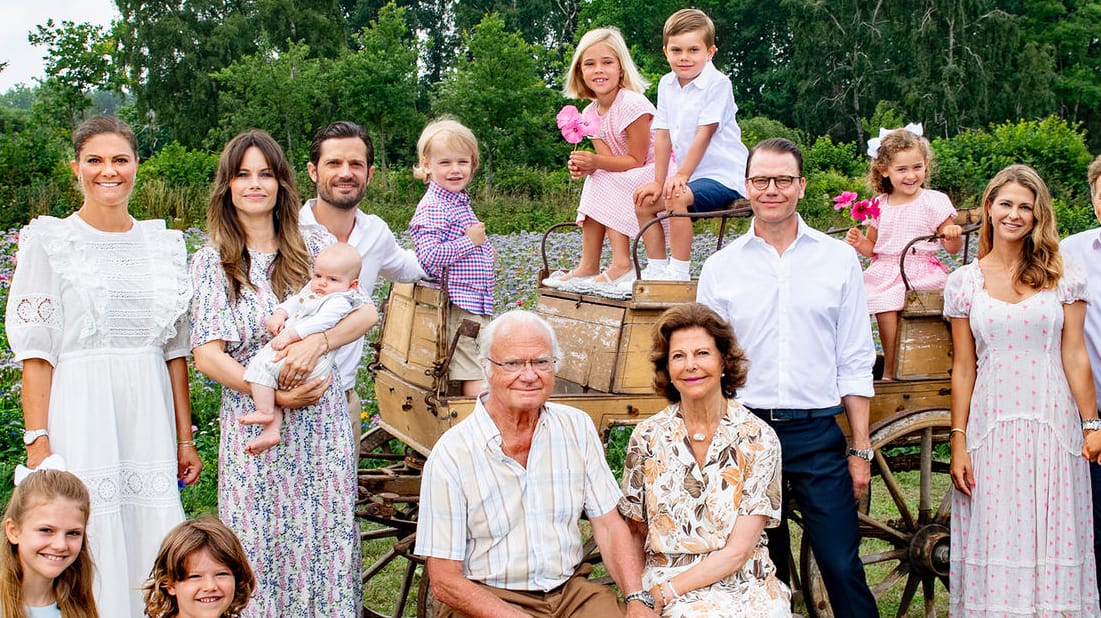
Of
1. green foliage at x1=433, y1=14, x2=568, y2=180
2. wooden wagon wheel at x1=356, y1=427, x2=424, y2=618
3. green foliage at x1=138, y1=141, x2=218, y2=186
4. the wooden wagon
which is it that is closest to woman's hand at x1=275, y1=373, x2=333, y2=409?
wooden wagon wheel at x1=356, y1=427, x2=424, y2=618

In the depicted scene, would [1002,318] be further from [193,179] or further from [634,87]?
[193,179]

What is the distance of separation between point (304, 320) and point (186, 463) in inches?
25.9

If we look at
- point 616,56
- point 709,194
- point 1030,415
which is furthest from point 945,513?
point 616,56

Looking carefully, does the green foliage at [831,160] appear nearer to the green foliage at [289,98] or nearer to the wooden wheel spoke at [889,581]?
the green foliage at [289,98]

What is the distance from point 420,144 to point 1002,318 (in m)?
2.25

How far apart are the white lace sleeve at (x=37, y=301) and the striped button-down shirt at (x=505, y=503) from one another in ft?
3.88

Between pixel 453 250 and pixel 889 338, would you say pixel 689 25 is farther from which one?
pixel 889 338

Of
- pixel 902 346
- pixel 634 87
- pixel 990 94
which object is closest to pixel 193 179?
pixel 634 87

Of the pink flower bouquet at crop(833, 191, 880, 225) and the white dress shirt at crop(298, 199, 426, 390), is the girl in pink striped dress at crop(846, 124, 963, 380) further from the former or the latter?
the white dress shirt at crop(298, 199, 426, 390)

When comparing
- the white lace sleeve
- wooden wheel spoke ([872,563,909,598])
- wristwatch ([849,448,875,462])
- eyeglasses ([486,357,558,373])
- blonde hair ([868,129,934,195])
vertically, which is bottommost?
wooden wheel spoke ([872,563,909,598])

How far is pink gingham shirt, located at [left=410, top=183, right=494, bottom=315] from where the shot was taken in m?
4.09

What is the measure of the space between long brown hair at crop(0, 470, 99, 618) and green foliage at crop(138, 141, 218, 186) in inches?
522

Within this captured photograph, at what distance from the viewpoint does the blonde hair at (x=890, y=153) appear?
15.0ft

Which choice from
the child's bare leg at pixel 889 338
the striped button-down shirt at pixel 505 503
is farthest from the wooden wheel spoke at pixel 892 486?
the striped button-down shirt at pixel 505 503
